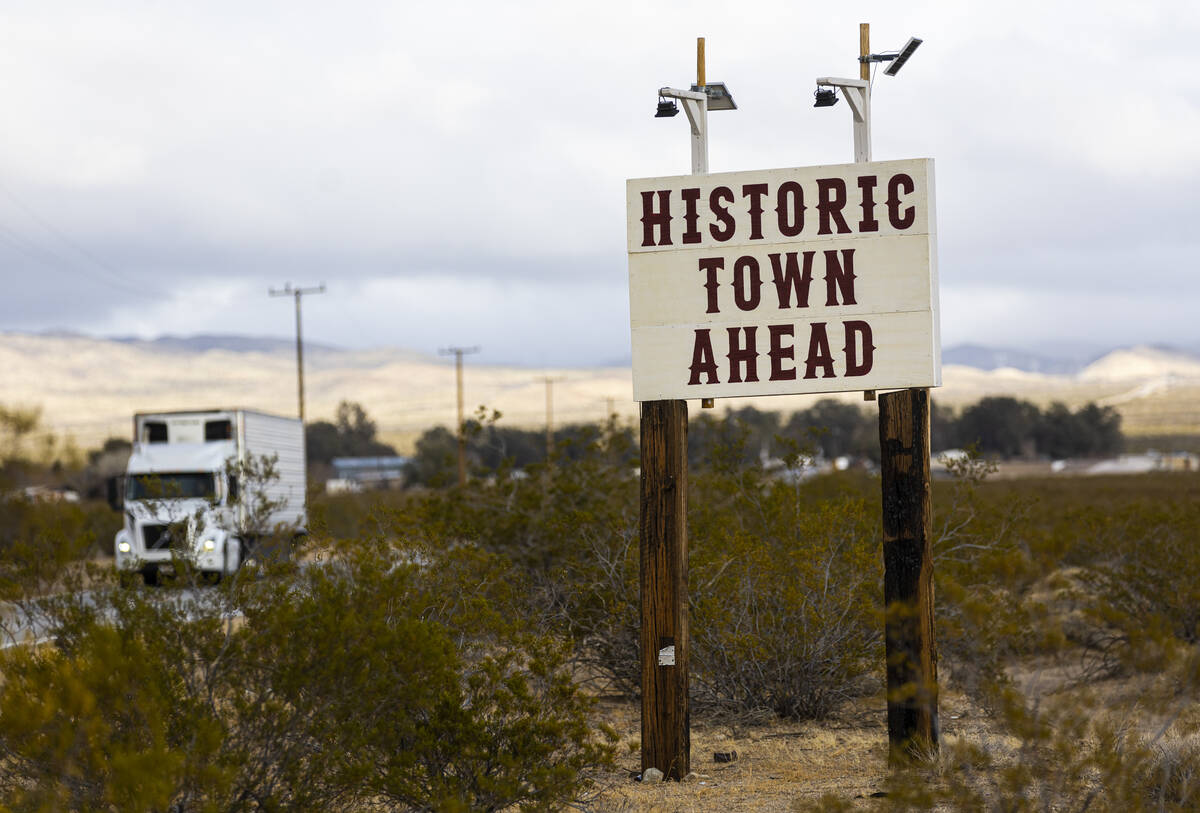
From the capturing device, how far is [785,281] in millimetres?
7695

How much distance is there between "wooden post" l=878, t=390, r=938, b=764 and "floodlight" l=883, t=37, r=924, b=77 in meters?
2.06

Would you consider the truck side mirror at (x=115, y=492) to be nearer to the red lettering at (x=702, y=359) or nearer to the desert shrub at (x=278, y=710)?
the desert shrub at (x=278, y=710)

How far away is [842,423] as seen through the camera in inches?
4213

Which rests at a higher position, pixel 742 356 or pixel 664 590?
pixel 742 356

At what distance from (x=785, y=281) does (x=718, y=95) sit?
1338mm

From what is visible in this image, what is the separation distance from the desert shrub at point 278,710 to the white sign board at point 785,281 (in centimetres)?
216

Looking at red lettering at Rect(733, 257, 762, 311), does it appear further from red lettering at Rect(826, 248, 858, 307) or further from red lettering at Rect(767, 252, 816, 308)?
red lettering at Rect(826, 248, 858, 307)

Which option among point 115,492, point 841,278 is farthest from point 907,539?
point 115,492

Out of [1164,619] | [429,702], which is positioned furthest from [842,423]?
[429,702]

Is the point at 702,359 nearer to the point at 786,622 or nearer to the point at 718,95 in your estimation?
the point at 718,95

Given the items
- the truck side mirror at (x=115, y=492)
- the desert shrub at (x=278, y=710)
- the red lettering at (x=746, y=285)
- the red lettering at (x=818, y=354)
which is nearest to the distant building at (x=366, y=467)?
the truck side mirror at (x=115, y=492)

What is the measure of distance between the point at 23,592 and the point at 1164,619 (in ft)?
33.6

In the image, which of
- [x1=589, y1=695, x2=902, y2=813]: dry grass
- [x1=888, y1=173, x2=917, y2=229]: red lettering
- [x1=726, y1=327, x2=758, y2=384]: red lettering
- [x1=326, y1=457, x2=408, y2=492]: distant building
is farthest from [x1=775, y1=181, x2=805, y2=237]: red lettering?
[x1=326, y1=457, x2=408, y2=492]: distant building

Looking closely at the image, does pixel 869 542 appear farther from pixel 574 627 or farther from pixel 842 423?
pixel 842 423
